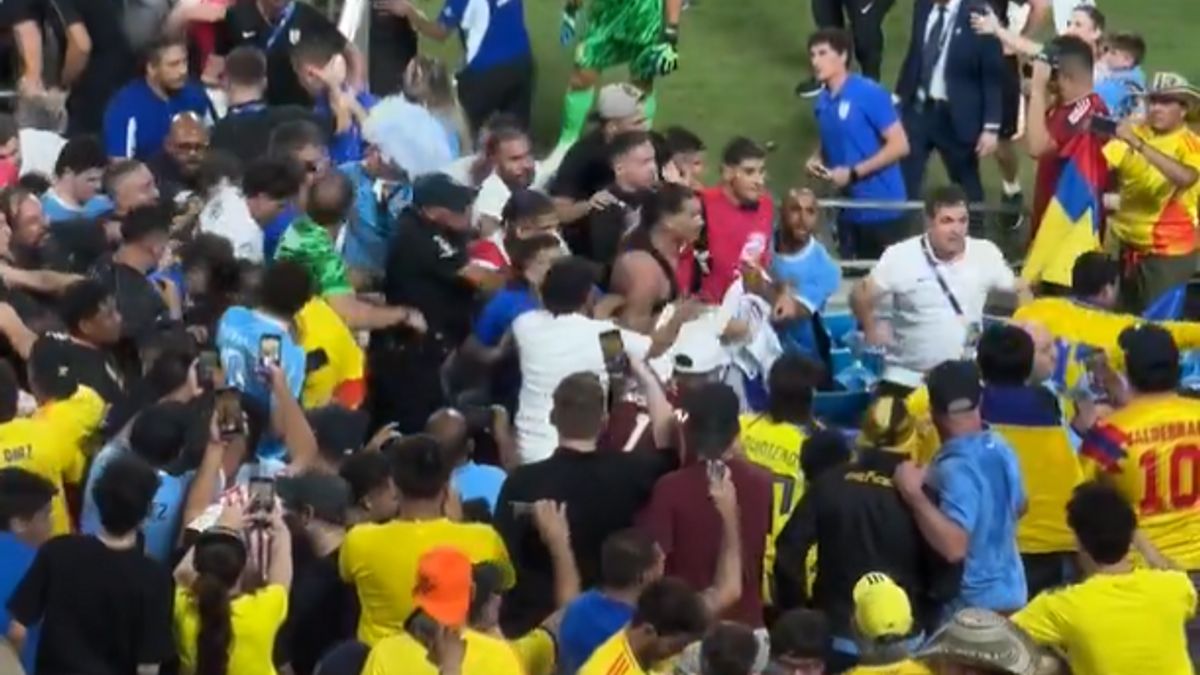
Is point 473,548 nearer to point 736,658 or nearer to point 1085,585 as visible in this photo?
point 736,658

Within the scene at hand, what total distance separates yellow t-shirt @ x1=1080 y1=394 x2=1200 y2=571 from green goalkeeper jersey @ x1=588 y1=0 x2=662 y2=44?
509 cm

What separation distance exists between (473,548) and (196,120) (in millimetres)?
4197

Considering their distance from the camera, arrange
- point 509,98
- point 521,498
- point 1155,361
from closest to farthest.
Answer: point 521,498
point 1155,361
point 509,98

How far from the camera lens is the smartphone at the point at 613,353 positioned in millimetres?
9367

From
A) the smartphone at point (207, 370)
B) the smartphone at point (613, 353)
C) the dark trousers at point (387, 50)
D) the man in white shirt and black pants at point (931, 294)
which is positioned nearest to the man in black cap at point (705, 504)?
the smartphone at point (613, 353)

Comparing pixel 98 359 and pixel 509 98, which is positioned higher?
pixel 98 359

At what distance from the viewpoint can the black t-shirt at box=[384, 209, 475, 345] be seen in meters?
10.4

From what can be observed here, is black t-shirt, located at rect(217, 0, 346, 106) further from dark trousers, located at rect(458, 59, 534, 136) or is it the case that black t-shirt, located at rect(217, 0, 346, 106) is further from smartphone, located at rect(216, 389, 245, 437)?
smartphone, located at rect(216, 389, 245, 437)

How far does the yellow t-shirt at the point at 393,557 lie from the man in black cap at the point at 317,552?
0.14 m

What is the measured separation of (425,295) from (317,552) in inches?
104

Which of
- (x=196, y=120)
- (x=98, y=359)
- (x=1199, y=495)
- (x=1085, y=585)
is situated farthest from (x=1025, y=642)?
(x=196, y=120)

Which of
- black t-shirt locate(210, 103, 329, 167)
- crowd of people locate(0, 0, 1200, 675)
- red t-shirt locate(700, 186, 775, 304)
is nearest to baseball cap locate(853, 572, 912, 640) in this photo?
crowd of people locate(0, 0, 1200, 675)

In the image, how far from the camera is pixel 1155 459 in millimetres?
8836

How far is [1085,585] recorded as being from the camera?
763 cm
